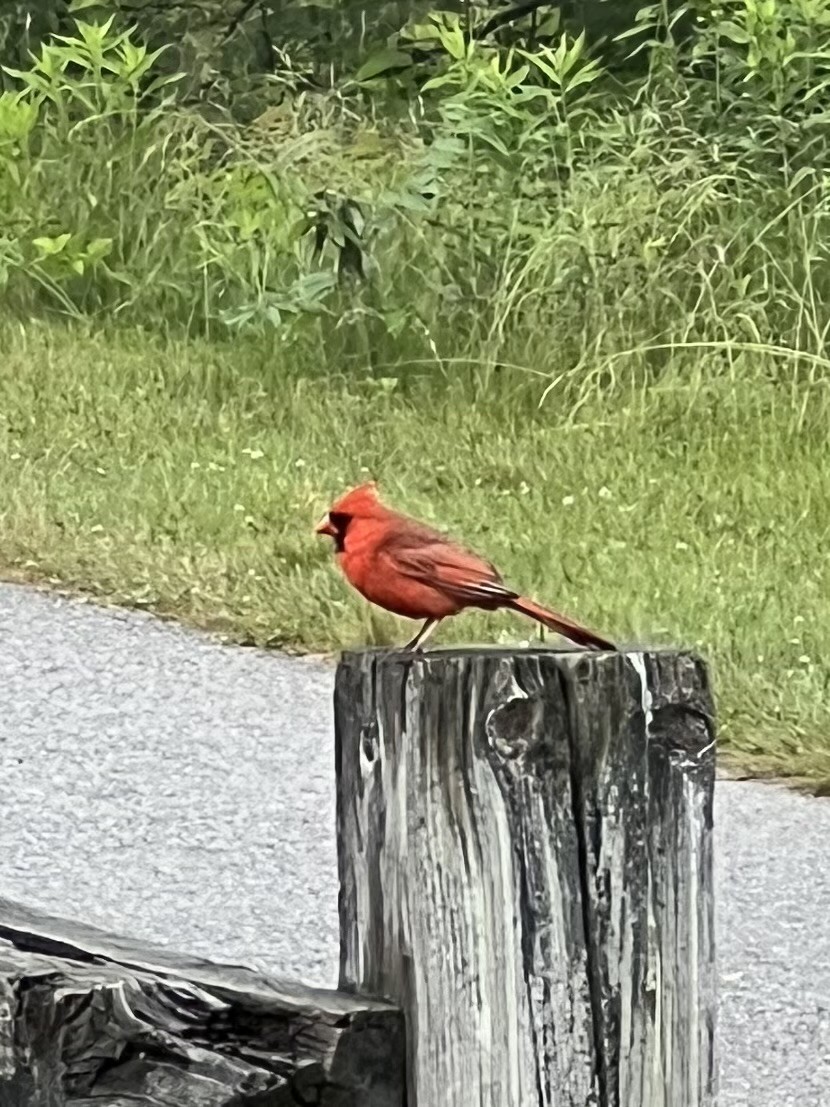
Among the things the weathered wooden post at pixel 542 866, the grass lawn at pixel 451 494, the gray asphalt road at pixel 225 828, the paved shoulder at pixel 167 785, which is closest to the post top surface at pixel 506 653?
the weathered wooden post at pixel 542 866

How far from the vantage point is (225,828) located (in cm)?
488

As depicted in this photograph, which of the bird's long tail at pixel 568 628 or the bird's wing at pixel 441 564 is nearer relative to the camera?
the bird's long tail at pixel 568 628

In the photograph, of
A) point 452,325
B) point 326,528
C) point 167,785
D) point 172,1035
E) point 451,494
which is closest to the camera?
point 172,1035

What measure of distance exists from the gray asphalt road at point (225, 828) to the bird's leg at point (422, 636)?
178 cm

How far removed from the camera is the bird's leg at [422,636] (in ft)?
5.94

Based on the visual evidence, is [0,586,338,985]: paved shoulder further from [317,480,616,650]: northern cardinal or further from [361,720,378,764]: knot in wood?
[361,720,378,764]: knot in wood

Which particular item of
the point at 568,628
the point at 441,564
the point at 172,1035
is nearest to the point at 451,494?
the point at 441,564

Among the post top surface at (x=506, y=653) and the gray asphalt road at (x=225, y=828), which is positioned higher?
the post top surface at (x=506, y=653)

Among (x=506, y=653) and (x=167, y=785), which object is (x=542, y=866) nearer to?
(x=506, y=653)

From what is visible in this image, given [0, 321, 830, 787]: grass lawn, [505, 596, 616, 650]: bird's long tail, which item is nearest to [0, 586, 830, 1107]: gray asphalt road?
[0, 321, 830, 787]: grass lawn

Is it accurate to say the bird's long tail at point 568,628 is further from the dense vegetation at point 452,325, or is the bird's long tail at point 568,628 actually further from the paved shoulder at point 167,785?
the dense vegetation at point 452,325

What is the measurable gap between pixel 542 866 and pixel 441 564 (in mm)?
460

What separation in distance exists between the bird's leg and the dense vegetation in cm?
315

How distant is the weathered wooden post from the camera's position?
161cm
